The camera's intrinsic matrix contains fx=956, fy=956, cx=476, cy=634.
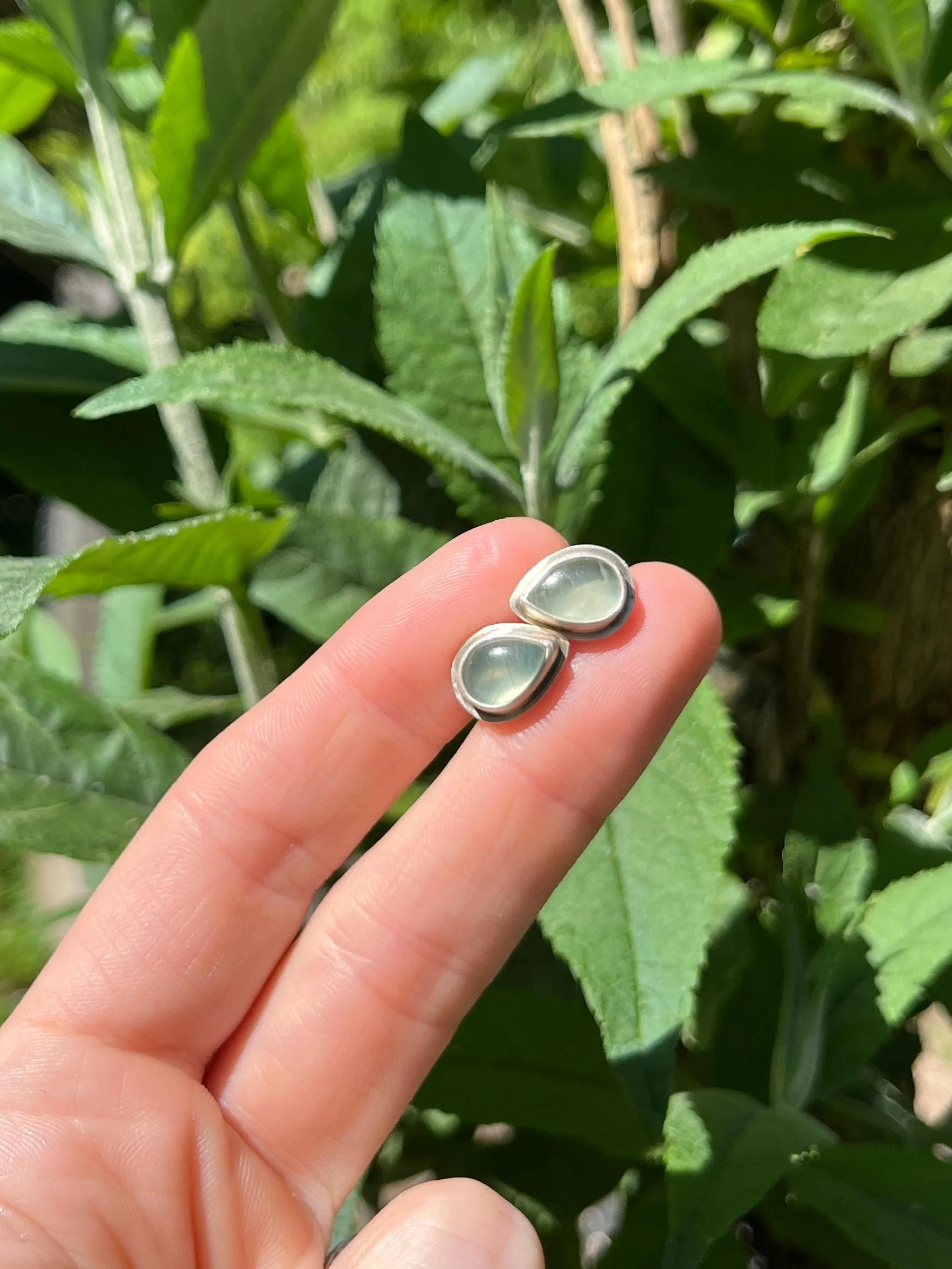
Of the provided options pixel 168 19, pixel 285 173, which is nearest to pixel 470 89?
pixel 285 173

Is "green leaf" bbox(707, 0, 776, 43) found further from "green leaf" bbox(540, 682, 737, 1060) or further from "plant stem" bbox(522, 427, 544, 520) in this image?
"green leaf" bbox(540, 682, 737, 1060)

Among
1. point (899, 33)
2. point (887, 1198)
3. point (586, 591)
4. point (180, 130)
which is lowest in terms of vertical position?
point (887, 1198)

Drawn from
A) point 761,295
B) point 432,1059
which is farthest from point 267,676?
point 761,295

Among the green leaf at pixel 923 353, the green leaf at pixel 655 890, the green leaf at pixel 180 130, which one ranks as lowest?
the green leaf at pixel 655 890

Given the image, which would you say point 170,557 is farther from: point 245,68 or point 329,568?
point 245,68

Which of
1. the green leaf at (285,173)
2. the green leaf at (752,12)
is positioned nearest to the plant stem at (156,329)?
the green leaf at (285,173)

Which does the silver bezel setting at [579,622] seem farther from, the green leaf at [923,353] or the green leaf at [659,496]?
the green leaf at [923,353]

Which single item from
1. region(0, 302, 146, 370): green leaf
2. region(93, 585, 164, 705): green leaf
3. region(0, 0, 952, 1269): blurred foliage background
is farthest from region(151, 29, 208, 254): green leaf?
region(93, 585, 164, 705): green leaf
